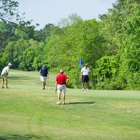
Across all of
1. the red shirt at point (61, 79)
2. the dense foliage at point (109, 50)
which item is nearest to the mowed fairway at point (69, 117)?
the red shirt at point (61, 79)

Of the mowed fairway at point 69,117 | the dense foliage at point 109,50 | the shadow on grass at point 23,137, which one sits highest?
the dense foliage at point 109,50

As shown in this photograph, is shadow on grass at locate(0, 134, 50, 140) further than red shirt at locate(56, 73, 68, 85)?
No

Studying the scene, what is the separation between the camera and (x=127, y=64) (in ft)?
186

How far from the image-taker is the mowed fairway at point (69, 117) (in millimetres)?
17250

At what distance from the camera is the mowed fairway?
56.6 feet

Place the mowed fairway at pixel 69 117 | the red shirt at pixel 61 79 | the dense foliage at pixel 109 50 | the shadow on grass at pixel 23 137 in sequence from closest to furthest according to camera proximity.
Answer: the shadow on grass at pixel 23 137
the mowed fairway at pixel 69 117
the red shirt at pixel 61 79
the dense foliage at pixel 109 50

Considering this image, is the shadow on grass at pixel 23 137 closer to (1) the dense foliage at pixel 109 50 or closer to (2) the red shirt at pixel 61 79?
(2) the red shirt at pixel 61 79

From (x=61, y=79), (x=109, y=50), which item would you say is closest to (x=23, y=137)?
(x=61, y=79)

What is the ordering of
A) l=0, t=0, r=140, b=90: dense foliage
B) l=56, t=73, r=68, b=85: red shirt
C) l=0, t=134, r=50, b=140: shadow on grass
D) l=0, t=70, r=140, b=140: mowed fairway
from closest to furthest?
l=0, t=134, r=50, b=140: shadow on grass, l=0, t=70, r=140, b=140: mowed fairway, l=56, t=73, r=68, b=85: red shirt, l=0, t=0, r=140, b=90: dense foliage

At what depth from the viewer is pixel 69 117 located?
2192 cm

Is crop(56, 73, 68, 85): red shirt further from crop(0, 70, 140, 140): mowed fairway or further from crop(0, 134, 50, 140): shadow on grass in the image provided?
crop(0, 134, 50, 140): shadow on grass

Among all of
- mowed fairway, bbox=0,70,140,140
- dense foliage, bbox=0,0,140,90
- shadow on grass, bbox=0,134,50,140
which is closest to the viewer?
shadow on grass, bbox=0,134,50,140

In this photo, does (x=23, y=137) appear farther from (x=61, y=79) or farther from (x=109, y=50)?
(x=109, y=50)

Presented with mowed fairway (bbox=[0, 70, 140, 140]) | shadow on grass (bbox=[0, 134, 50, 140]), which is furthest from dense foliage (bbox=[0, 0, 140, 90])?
shadow on grass (bbox=[0, 134, 50, 140])
